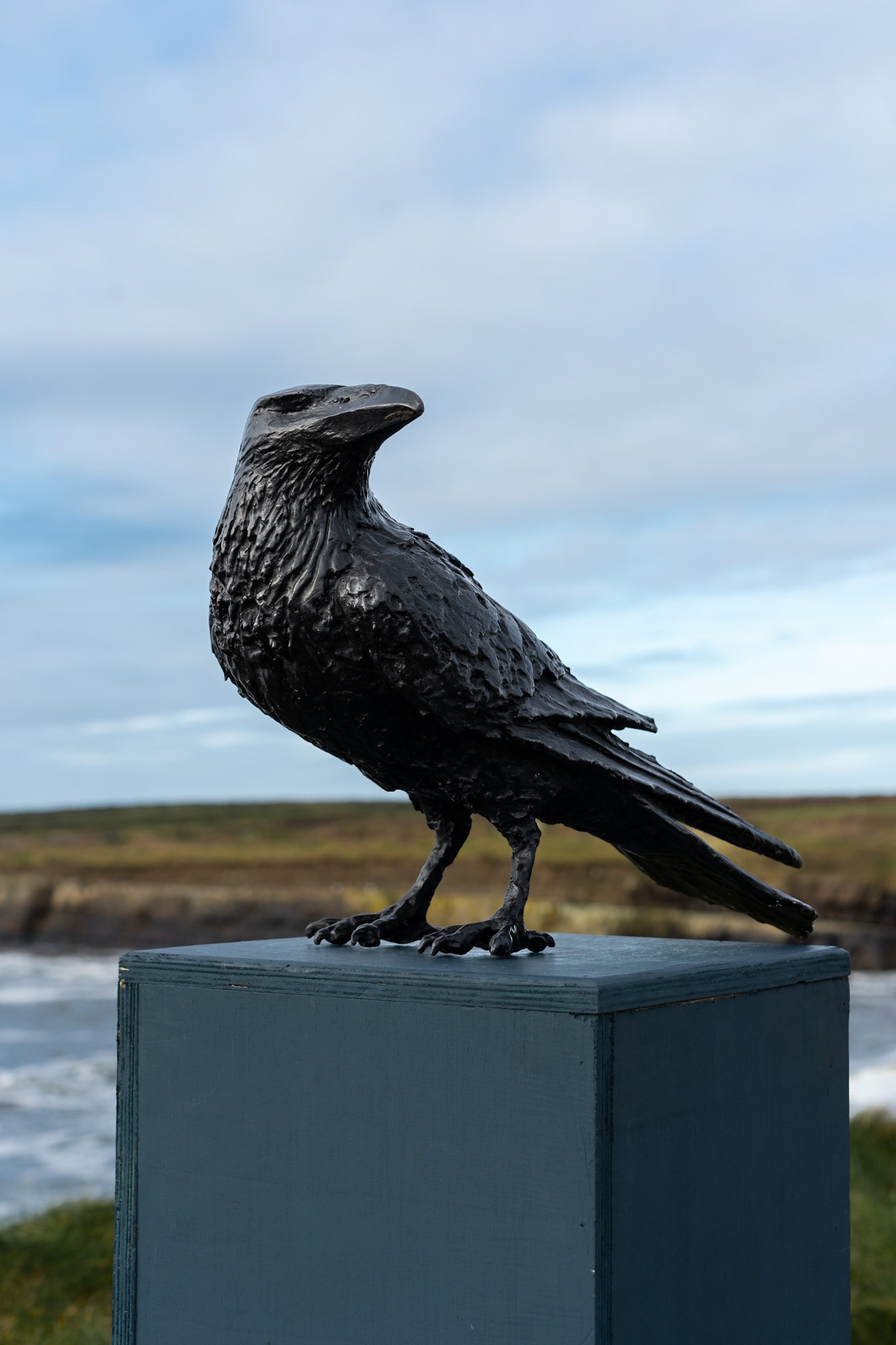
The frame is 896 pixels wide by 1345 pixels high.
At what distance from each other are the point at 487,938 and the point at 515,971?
0.25 m

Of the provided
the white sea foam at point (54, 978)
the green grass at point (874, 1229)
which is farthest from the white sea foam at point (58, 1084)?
the green grass at point (874, 1229)

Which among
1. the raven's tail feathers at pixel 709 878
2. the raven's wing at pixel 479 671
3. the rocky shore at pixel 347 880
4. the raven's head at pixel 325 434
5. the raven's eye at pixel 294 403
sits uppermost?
the raven's eye at pixel 294 403

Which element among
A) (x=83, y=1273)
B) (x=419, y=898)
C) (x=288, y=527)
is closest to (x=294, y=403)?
(x=288, y=527)

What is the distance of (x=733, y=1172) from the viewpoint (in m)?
2.31

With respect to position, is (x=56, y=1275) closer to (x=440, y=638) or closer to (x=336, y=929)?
(x=336, y=929)

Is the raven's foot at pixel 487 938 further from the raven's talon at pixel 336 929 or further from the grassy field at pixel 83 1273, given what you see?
the grassy field at pixel 83 1273

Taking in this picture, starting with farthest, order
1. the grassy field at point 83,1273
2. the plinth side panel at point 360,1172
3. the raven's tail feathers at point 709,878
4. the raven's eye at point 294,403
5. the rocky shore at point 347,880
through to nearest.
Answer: the rocky shore at point 347,880, the grassy field at point 83,1273, the raven's tail feathers at point 709,878, the raven's eye at point 294,403, the plinth side panel at point 360,1172

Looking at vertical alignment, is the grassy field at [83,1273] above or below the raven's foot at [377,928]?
below


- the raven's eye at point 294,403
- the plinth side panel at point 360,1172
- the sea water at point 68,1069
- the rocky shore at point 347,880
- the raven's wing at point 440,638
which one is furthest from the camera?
the rocky shore at point 347,880

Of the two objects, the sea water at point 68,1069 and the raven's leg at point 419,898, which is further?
the sea water at point 68,1069

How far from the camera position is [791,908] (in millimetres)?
2682

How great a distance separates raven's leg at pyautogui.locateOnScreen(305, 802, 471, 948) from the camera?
2660mm

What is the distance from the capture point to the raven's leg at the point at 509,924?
7.79ft

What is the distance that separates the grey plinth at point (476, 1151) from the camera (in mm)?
2018
